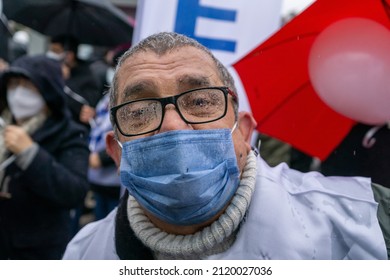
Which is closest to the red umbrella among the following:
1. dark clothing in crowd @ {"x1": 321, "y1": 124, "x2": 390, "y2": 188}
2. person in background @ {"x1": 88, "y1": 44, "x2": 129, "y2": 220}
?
dark clothing in crowd @ {"x1": 321, "y1": 124, "x2": 390, "y2": 188}

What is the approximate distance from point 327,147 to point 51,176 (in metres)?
1.25

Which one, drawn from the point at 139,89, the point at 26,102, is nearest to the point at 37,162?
the point at 26,102

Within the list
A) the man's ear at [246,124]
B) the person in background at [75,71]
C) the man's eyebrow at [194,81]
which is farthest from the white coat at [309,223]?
the person in background at [75,71]

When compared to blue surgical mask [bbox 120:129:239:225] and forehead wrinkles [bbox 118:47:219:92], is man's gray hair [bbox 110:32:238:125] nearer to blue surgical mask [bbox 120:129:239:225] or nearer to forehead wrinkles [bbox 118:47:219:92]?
forehead wrinkles [bbox 118:47:219:92]

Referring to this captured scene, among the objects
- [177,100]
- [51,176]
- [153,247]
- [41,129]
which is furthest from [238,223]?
[41,129]

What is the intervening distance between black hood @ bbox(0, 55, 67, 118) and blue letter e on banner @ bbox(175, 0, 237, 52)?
0.67m

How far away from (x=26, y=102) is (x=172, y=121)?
151 centimetres

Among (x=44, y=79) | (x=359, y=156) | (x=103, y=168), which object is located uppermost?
(x=359, y=156)

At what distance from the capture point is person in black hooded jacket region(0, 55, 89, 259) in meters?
2.38

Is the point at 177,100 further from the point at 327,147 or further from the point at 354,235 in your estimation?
the point at 327,147

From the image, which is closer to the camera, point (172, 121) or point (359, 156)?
point (172, 121)

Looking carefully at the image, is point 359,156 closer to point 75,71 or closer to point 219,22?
point 219,22

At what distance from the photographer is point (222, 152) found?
1318mm

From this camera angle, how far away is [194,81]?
137cm
